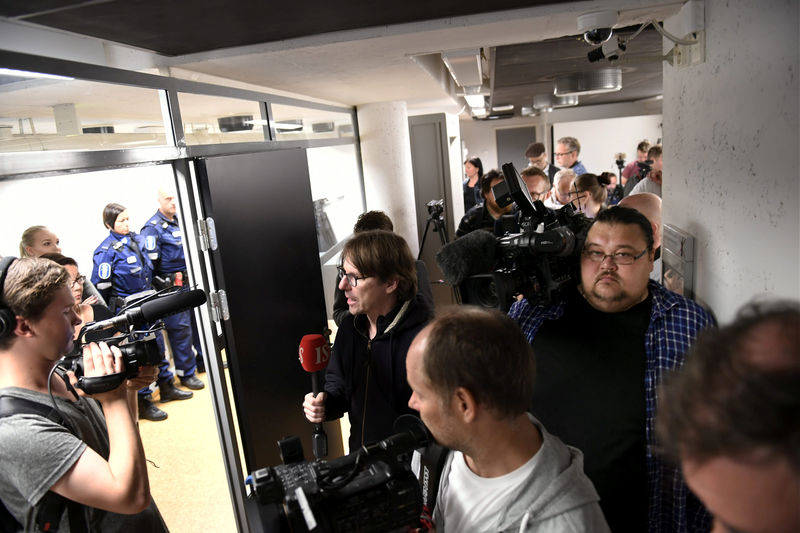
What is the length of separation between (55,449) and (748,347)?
1279mm

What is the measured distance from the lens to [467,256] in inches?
56.1

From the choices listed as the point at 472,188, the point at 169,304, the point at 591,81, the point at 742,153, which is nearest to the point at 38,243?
the point at 169,304

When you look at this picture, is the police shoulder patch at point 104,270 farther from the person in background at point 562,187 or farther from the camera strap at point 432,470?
the camera strap at point 432,470

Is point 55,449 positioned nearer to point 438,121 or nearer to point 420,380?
point 420,380

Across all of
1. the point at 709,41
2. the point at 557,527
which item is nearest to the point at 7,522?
the point at 557,527

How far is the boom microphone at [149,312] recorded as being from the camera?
144cm

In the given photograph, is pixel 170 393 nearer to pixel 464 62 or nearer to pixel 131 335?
pixel 131 335

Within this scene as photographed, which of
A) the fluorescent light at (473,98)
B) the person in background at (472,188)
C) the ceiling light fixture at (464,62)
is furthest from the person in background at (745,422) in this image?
the person in background at (472,188)

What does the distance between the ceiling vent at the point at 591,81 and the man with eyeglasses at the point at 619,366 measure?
2709 mm

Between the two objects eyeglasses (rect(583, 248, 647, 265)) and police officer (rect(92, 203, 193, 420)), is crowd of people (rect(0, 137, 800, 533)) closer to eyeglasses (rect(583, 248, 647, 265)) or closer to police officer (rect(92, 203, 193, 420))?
eyeglasses (rect(583, 248, 647, 265))

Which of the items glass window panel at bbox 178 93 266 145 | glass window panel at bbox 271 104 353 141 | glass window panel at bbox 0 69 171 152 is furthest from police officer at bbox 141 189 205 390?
glass window panel at bbox 0 69 171 152

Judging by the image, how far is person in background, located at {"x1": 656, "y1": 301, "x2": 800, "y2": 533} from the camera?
0.43 meters

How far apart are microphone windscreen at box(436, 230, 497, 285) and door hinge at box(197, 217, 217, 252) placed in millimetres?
1101

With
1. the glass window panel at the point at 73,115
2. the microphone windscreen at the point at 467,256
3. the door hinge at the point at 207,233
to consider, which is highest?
the glass window panel at the point at 73,115
